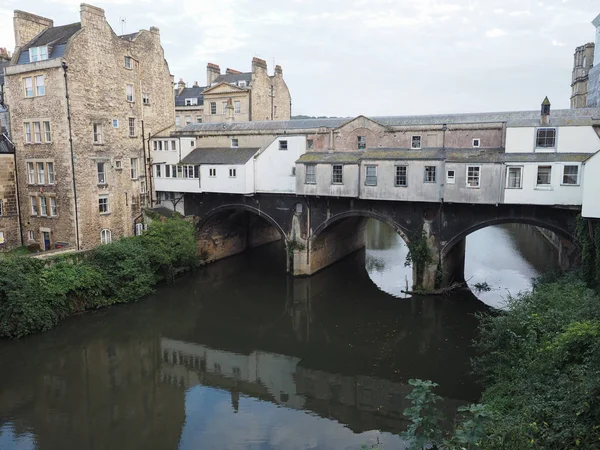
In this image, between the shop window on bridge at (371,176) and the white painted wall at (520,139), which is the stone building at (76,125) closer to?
the shop window on bridge at (371,176)

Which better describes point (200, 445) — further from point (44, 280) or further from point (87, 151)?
point (87, 151)

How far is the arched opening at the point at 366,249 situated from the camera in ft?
94.8

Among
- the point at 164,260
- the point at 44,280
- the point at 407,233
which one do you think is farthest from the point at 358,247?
the point at 44,280

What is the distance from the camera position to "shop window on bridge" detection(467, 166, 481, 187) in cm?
2343

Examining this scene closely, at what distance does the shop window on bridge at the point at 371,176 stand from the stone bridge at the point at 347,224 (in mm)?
1587

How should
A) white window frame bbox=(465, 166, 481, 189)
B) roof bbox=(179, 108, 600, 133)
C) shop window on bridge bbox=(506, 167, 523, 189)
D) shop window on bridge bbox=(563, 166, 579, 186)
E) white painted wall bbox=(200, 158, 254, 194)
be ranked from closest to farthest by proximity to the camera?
shop window on bridge bbox=(563, 166, 579, 186) → shop window on bridge bbox=(506, 167, 523, 189) → roof bbox=(179, 108, 600, 133) → white window frame bbox=(465, 166, 481, 189) → white painted wall bbox=(200, 158, 254, 194)

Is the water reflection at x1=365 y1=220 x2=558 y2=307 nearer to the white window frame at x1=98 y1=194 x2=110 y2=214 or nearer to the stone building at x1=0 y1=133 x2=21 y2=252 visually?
the white window frame at x1=98 y1=194 x2=110 y2=214

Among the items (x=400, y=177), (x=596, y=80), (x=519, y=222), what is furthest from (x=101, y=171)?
(x=596, y=80)

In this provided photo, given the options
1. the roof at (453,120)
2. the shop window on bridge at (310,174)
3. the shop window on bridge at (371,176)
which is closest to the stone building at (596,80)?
the roof at (453,120)

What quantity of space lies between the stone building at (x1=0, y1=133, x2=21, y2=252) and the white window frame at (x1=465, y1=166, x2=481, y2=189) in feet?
86.3

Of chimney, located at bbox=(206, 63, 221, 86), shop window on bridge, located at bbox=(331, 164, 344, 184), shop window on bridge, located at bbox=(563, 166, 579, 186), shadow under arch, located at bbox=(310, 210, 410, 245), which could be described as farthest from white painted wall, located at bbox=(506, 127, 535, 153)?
chimney, located at bbox=(206, 63, 221, 86)

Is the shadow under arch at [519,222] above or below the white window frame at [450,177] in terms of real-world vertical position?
below

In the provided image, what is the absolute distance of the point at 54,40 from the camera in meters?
27.7

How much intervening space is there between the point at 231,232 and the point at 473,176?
1944cm
